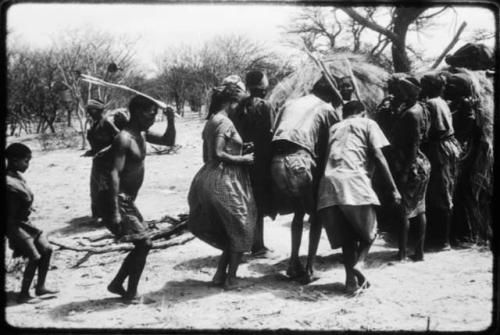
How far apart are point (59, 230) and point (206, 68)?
23632 mm

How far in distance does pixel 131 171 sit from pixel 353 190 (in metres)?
1.93

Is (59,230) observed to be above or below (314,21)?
below

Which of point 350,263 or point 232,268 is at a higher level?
point 350,263

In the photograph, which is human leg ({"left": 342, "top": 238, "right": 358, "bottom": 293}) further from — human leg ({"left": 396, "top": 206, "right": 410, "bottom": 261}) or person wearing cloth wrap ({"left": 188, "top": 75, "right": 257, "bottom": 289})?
human leg ({"left": 396, "top": 206, "right": 410, "bottom": 261})

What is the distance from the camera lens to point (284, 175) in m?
4.86

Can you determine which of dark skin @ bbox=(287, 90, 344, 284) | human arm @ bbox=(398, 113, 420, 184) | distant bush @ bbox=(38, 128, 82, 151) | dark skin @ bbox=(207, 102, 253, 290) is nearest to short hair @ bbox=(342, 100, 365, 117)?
dark skin @ bbox=(287, 90, 344, 284)

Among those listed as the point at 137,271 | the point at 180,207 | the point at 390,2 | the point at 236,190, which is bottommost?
the point at 180,207

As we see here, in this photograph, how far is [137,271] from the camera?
4.42 m

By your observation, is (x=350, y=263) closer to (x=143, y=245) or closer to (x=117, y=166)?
(x=143, y=245)

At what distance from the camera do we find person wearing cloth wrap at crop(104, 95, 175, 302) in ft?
13.9

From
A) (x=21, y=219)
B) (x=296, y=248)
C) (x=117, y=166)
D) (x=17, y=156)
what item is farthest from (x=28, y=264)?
(x=296, y=248)

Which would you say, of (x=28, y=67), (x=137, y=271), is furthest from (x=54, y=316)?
(x=28, y=67)

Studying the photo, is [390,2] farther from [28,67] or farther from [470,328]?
[28,67]

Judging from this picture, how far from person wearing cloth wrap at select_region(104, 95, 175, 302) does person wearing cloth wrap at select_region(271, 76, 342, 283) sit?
130cm
